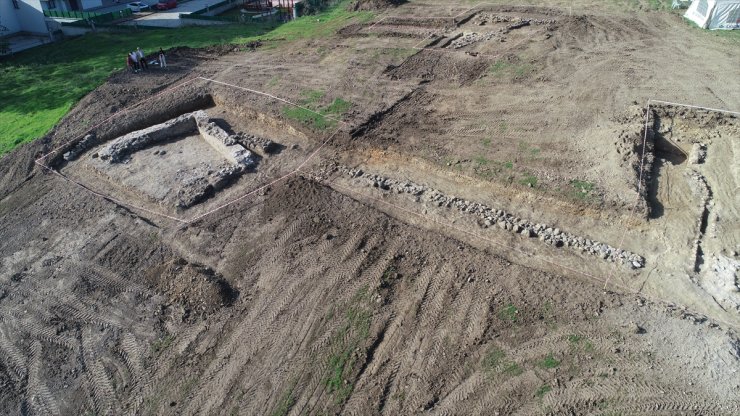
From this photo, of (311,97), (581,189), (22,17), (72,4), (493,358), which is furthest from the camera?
(72,4)

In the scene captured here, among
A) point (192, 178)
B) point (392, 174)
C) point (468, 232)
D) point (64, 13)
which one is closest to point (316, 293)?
point (468, 232)

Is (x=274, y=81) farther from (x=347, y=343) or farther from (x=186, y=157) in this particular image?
(x=347, y=343)

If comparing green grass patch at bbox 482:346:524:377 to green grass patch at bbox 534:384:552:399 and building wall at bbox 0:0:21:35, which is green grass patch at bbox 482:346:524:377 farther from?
building wall at bbox 0:0:21:35

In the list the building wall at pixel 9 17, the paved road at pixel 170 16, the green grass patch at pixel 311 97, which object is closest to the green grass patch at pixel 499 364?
the green grass patch at pixel 311 97

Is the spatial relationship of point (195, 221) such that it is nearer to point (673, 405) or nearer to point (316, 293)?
point (316, 293)

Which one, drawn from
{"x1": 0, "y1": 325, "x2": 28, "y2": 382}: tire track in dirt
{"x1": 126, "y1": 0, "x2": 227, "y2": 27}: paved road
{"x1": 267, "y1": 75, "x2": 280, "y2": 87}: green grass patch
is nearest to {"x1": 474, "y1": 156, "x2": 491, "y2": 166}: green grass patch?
{"x1": 267, "y1": 75, "x2": 280, "y2": 87}: green grass patch

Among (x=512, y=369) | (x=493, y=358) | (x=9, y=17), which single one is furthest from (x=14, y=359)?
(x=9, y=17)

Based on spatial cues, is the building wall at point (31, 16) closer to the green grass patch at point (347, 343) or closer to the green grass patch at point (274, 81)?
the green grass patch at point (274, 81)
